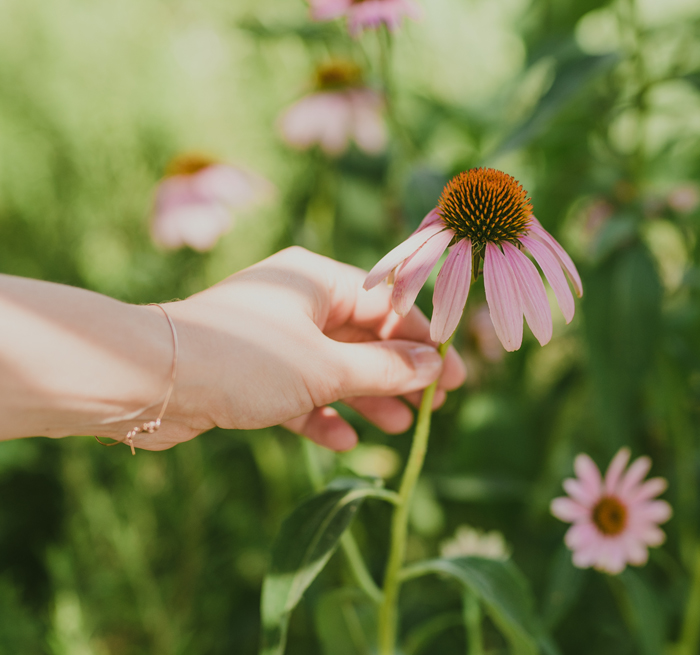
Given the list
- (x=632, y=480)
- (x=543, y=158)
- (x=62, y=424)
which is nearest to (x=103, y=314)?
(x=62, y=424)

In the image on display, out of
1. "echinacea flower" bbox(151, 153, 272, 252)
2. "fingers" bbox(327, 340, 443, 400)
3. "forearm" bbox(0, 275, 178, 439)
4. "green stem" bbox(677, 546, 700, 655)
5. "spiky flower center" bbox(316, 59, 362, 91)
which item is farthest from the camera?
"spiky flower center" bbox(316, 59, 362, 91)

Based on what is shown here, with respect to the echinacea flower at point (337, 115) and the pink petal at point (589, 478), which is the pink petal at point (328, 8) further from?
the pink petal at point (589, 478)

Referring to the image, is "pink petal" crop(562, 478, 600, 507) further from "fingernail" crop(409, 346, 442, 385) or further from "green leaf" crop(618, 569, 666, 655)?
"fingernail" crop(409, 346, 442, 385)

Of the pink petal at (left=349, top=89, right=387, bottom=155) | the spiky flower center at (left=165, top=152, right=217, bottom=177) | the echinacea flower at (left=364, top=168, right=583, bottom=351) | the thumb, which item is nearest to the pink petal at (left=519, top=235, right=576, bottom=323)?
the echinacea flower at (left=364, top=168, right=583, bottom=351)

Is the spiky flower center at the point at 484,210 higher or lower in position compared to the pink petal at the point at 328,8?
lower

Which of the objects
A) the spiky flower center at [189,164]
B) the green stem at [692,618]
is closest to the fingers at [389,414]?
the green stem at [692,618]

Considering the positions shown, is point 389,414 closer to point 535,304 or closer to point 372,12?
point 535,304

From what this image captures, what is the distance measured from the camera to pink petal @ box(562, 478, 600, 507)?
65cm

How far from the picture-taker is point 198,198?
3.43ft

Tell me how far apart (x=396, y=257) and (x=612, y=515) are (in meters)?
0.46

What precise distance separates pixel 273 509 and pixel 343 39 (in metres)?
0.85

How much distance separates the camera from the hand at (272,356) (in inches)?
16.0

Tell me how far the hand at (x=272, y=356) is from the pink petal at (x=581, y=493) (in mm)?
284

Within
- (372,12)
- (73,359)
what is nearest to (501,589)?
(73,359)
